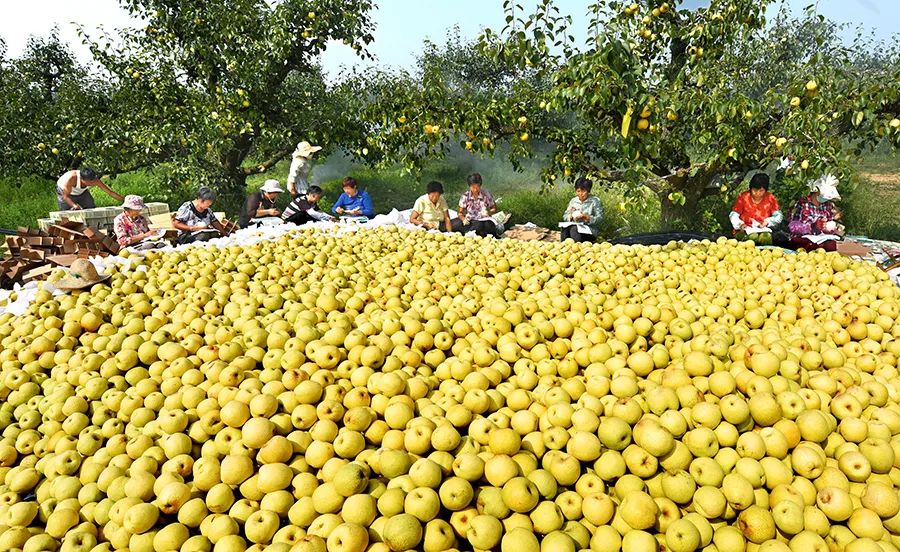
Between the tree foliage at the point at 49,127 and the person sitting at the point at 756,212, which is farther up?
the tree foliage at the point at 49,127

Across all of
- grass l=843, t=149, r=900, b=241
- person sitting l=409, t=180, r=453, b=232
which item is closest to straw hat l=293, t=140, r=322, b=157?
person sitting l=409, t=180, r=453, b=232

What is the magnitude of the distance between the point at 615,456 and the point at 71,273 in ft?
16.7

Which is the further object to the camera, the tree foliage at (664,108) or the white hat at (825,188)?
the white hat at (825,188)

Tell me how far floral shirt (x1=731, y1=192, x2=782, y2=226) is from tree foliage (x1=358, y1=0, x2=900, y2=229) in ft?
2.32

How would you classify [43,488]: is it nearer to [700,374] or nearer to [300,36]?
[700,374]

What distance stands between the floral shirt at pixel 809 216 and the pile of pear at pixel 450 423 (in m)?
5.72

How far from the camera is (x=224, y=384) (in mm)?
2947

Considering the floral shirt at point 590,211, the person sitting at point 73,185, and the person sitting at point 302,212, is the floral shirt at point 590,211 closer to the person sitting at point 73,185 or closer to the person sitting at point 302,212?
the person sitting at point 302,212

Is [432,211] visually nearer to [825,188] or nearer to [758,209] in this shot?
[758,209]

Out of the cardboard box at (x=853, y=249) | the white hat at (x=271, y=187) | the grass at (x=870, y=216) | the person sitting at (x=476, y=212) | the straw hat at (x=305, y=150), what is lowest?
the grass at (x=870, y=216)

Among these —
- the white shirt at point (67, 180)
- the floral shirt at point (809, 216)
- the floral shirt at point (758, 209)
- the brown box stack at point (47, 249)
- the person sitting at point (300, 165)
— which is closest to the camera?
the brown box stack at point (47, 249)

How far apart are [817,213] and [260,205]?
10862 millimetres

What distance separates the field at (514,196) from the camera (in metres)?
12.8

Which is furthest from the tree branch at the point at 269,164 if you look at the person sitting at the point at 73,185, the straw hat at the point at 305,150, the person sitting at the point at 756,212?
the person sitting at the point at 756,212
